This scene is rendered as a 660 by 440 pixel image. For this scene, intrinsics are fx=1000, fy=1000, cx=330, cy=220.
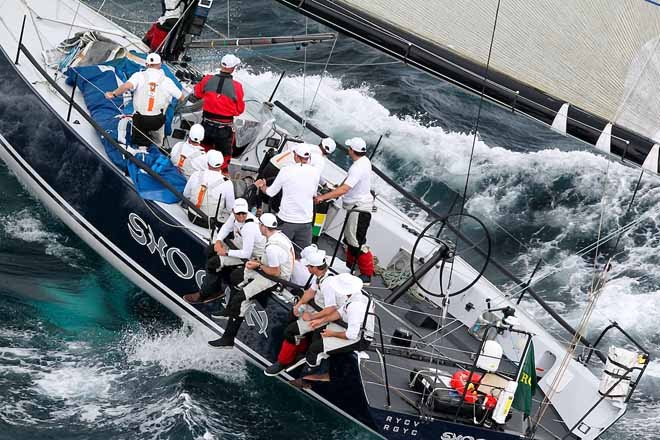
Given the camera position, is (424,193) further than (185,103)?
Yes

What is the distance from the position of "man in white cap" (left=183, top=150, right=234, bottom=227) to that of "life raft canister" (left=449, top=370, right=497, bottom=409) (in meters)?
2.88

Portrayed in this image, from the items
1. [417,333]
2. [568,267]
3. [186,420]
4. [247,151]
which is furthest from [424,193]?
[186,420]

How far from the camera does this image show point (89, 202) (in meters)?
11.2

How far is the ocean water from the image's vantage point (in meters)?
9.76

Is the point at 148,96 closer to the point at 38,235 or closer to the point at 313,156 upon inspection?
the point at 313,156

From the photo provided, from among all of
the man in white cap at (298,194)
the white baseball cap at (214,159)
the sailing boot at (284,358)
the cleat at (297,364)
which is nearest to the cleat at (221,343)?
the sailing boot at (284,358)

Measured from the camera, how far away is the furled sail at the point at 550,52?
290 inches

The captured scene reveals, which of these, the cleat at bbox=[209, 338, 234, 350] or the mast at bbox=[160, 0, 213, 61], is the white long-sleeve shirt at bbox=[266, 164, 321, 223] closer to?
the cleat at bbox=[209, 338, 234, 350]

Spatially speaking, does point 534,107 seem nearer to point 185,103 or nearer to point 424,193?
point 185,103

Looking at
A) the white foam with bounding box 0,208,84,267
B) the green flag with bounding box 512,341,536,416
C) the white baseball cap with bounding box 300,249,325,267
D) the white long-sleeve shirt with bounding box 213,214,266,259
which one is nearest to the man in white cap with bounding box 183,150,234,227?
the white long-sleeve shirt with bounding box 213,214,266,259

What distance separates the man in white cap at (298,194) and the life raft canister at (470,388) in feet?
7.06

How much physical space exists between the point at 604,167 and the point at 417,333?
21.1 feet

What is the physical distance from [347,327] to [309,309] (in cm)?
46

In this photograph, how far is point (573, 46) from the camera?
777cm
